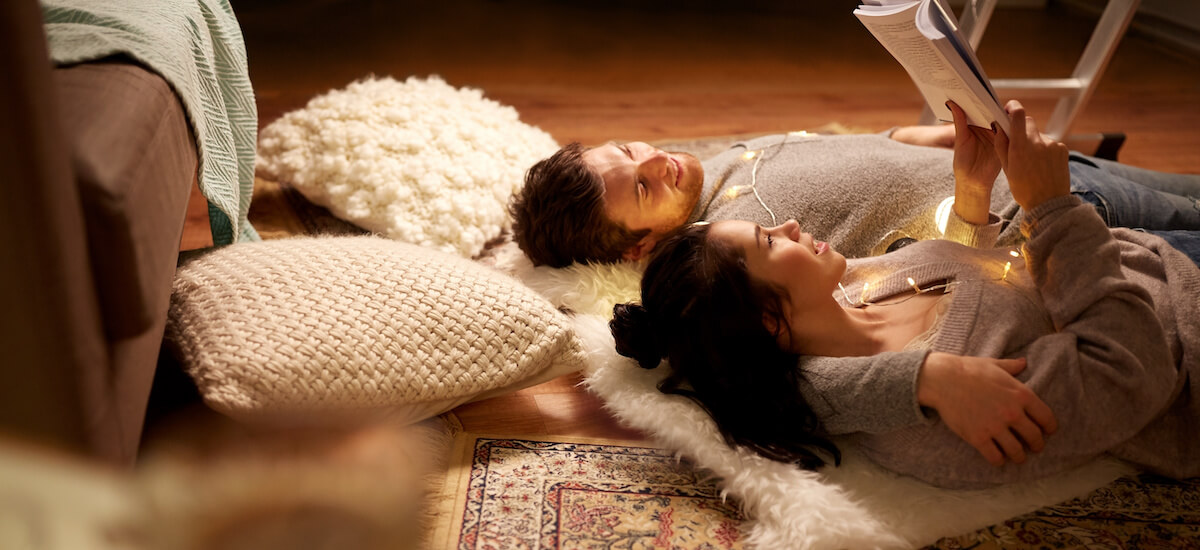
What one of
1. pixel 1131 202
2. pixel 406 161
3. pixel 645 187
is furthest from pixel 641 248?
pixel 1131 202

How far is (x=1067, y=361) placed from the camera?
1041mm

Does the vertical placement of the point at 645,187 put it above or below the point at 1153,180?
below

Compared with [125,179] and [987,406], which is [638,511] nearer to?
[987,406]

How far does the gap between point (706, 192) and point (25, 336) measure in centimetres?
121

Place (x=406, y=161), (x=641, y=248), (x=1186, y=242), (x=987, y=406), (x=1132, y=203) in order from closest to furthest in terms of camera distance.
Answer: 1. (x=987, y=406)
2. (x=1186, y=242)
3. (x=1132, y=203)
4. (x=641, y=248)
5. (x=406, y=161)

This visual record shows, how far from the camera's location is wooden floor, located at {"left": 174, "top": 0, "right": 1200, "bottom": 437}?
8.30 ft

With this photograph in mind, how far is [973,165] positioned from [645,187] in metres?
0.56

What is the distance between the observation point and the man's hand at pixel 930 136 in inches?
68.2

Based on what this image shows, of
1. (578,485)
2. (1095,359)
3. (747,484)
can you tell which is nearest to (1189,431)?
(1095,359)

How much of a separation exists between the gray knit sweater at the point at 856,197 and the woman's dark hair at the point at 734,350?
15.9 inches

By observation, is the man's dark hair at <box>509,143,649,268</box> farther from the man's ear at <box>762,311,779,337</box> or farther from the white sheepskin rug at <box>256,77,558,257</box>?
the man's ear at <box>762,311,779,337</box>

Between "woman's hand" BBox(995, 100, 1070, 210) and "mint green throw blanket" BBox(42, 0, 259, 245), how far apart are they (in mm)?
1107

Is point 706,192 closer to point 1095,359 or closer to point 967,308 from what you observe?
point 967,308

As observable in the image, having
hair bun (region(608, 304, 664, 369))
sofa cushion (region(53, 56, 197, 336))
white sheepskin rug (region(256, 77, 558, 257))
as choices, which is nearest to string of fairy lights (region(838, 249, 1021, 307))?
hair bun (region(608, 304, 664, 369))
